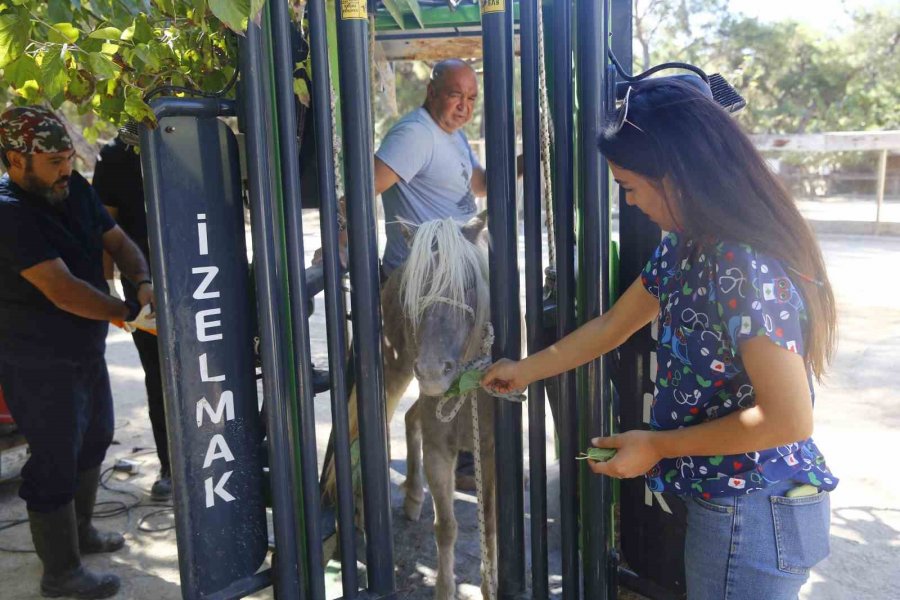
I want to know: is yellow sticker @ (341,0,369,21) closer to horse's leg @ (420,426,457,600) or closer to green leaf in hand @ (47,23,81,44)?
green leaf in hand @ (47,23,81,44)

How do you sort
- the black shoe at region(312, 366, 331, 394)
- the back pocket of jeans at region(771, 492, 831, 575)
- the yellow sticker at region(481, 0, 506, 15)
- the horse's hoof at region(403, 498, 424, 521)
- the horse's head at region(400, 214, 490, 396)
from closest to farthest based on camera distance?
the back pocket of jeans at region(771, 492, 831, 575) < the yellow sticker at region(481, 0, 506, 15) < the black shoe at region(312, 366, 331, 394) < the horse's head at region(400, 214, 490, 396) < the horse's hoof at region(403, 498, 424, 521)

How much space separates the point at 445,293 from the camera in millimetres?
2430

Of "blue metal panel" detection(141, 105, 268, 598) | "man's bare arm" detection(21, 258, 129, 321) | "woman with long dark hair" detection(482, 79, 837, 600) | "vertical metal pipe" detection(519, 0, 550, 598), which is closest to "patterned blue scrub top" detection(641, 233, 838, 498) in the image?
"woman with long dark hair" detection(482, 79, 837, 600)

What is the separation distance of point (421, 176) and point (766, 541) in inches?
80.7

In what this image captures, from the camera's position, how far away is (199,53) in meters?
1.90

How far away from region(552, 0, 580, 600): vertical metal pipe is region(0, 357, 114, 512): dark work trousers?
2025 millimetres

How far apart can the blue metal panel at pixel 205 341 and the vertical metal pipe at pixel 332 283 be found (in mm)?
184

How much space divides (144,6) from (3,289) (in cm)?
168

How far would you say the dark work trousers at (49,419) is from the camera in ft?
9.57

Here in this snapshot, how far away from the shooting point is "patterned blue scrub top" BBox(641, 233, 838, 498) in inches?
54.1

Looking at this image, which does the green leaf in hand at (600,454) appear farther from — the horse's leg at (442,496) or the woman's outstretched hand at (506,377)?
the horse's leg at (442,496)

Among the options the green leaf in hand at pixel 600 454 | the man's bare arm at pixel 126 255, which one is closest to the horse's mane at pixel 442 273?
the green leaf in hand at pixel 600 454

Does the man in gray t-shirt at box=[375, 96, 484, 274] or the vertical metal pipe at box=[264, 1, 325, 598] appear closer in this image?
the vertical metal pipe at box=[264, 1, 325, 598]

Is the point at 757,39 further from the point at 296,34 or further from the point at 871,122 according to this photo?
the point at 296,34
